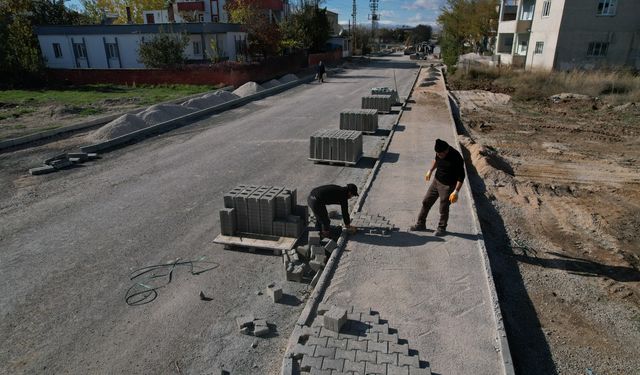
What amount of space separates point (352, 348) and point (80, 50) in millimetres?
37609

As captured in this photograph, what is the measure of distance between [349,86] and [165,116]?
15.2m

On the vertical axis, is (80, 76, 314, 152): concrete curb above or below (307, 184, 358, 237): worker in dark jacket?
below

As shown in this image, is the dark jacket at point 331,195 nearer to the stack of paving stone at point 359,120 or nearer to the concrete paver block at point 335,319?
the concrete paver block at point 335,319

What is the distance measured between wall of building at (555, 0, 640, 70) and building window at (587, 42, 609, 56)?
0.21m

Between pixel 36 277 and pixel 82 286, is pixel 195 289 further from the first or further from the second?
pixel 36 277

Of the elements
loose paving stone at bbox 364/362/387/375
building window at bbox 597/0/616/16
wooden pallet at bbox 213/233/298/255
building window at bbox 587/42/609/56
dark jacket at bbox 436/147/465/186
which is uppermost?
building window at bbox 597/0/616/16

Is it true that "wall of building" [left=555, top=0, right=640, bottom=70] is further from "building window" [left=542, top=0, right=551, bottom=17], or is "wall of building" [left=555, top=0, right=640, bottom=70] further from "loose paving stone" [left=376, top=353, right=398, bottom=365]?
"loose paving stone" [left=376, top=353, right=398, bottom=365]

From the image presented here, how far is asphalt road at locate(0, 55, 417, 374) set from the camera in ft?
16.0

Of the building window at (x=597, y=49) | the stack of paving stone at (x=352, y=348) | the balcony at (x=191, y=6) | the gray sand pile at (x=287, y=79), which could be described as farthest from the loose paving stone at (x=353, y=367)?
the balcony at (x=191, y=6)

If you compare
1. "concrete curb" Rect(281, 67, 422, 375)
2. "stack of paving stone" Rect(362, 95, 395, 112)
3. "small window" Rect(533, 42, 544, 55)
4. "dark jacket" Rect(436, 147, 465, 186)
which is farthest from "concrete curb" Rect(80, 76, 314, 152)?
"small window" Rect(533, 42, 544, 55)

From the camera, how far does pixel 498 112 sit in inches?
806

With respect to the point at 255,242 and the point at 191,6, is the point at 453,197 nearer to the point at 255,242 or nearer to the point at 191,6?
the point at 255,242

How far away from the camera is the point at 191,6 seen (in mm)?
46188

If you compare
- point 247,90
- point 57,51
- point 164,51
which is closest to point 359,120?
point 247,90
